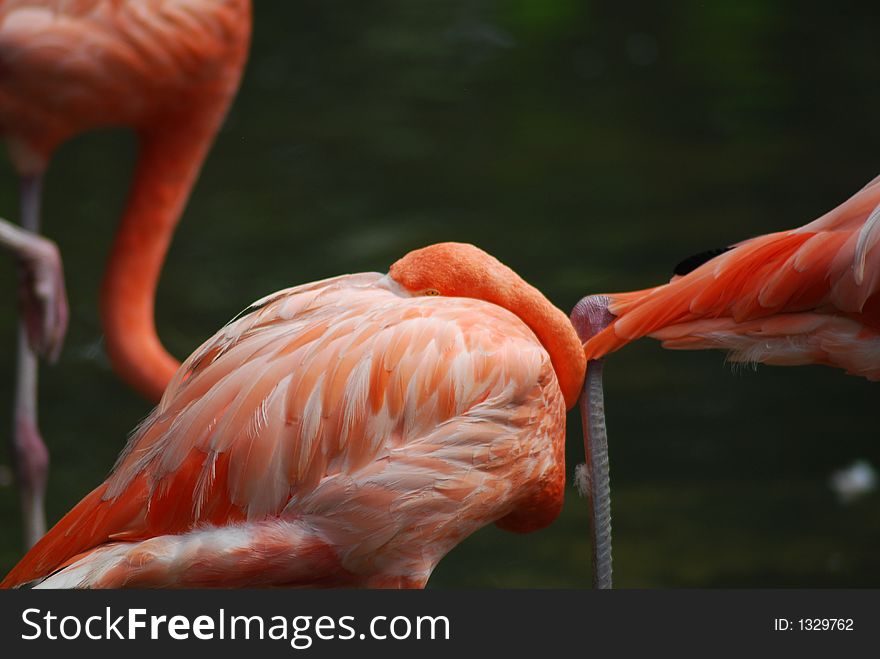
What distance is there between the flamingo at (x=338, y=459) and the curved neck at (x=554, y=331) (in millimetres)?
56

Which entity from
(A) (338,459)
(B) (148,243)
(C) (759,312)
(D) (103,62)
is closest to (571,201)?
(B) (148,243)

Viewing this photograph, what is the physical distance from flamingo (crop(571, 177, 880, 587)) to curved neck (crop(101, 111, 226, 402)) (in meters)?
1.29

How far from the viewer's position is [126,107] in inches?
126

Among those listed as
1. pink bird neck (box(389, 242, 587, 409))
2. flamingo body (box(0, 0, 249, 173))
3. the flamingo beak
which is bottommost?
the flamingo beak

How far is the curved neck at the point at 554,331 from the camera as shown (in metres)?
1.95

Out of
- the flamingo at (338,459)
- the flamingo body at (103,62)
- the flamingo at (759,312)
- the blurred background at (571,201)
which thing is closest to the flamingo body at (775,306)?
the flamingo at (759,312)

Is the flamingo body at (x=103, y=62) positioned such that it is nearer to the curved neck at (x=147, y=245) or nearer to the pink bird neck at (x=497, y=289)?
the curved neck at (x=147, y=245)

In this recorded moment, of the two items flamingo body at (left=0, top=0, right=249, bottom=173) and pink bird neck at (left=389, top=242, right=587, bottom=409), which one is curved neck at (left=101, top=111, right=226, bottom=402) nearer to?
flamingo body at (left=0, top=0, right=249, bottom=173)

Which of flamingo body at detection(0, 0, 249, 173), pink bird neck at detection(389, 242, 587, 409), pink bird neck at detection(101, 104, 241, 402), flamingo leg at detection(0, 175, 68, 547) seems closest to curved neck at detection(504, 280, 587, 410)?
pink bird neck at detection(389, 242, 587, 409)

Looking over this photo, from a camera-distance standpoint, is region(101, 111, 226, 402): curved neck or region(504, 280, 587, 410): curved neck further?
region(101, 111, 226, 402): curved neck

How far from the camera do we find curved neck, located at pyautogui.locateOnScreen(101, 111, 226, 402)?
3.04 meters

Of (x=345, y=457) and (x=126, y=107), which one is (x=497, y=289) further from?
(x=126, y=107)

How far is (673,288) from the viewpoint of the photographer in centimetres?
211

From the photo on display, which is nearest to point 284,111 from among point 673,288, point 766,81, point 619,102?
point 619,102
